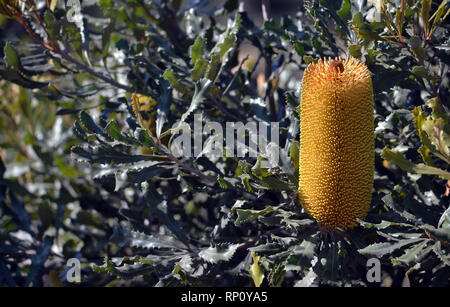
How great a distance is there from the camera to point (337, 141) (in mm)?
1033

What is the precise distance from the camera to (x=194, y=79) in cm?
133

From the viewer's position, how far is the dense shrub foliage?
113 cm

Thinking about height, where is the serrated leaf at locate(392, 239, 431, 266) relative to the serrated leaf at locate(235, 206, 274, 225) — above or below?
below

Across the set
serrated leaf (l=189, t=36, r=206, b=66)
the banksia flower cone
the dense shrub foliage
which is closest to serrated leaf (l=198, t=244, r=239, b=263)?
the dense shrub foliage

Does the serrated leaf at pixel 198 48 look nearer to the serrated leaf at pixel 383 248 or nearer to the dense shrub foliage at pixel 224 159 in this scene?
the dense shrub foliage at pixel 224 159

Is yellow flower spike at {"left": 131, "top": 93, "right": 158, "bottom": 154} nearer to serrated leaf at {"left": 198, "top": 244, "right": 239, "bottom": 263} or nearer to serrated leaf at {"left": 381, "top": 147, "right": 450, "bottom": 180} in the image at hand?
serrated leaf at {"left": 198, "top": 244, "right": 239, "bottom": 263}

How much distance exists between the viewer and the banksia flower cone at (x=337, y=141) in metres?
1.01

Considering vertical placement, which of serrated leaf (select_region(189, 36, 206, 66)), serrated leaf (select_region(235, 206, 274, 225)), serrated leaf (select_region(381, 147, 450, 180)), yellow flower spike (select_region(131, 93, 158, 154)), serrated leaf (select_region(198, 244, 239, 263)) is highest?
serrated leaf (select_region(189, 36, 206, 66))

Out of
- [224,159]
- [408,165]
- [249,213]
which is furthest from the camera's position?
[224,159]

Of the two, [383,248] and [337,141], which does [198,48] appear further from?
[383,248]

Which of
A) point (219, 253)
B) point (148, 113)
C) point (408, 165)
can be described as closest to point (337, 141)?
point (408, 165)

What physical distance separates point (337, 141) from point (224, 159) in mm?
540

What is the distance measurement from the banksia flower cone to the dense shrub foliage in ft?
0.22
